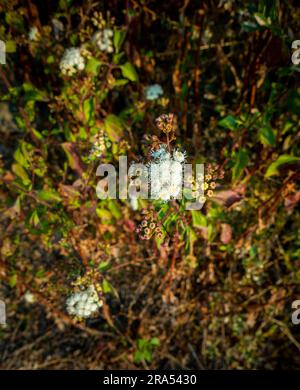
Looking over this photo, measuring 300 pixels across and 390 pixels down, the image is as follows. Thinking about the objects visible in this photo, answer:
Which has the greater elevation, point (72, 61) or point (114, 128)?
point (72, 61)

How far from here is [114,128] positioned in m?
1.49

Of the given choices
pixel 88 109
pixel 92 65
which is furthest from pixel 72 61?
pixel 88 109

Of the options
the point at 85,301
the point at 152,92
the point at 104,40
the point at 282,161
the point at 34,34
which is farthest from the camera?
the point at 152,92

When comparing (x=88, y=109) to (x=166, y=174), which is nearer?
(x=166, y=174)

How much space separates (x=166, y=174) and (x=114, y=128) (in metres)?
0.60

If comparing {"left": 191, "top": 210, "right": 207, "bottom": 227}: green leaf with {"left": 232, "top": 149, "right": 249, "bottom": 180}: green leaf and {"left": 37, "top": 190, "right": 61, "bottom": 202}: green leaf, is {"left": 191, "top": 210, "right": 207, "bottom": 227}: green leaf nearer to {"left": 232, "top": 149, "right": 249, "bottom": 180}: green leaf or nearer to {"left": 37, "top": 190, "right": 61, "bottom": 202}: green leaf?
{"left": 232, "top": 149, "right": 249, "bottom": 180}: green leaf

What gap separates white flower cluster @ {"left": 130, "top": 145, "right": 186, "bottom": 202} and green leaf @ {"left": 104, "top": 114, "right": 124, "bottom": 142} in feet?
1.64

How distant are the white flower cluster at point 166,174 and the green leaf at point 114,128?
50 centimetres

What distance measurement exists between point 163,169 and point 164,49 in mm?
1580

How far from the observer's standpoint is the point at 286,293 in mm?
1750

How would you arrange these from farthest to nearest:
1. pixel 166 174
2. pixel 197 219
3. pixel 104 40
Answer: pixel 104 40, pixel 197 219, pixel 166 174

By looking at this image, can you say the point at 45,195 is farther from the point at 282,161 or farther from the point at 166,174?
the point at 282,161

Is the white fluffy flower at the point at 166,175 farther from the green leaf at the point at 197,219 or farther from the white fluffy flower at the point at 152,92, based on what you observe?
the white fluffy flower at the point at 152,92

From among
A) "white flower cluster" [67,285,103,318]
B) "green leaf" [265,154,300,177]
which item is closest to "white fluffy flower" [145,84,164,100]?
"green leaf" [265,154,300,177]
